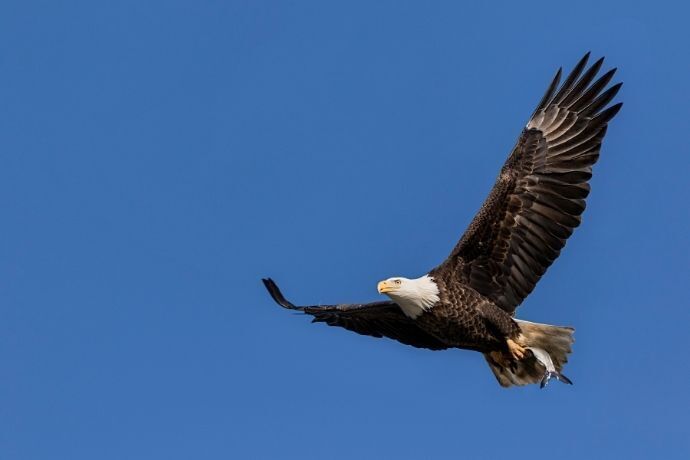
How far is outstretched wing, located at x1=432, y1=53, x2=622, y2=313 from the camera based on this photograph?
1193cm

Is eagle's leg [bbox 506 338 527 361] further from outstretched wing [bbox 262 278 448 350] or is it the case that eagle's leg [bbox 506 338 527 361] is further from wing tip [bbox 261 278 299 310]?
wing tip [bbox 261 278 299 310]

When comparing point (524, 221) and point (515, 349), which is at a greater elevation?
point (524, 221)

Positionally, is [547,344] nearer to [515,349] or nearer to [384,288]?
[515,349]

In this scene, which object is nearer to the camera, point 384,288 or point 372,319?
point 384,288

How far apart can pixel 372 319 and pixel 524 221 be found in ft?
7.44

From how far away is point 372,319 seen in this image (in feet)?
42.9

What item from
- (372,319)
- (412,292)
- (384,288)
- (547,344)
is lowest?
(547,344)

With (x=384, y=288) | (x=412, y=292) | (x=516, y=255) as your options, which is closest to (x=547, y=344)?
(x=516, y=255)

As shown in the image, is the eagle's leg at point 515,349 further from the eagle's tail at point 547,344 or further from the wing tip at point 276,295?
the wing tip at point 276,295

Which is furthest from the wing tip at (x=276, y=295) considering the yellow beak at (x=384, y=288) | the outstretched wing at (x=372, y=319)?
the yellow beak at (x=384, y=288)

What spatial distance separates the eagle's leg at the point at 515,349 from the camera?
11977 mm

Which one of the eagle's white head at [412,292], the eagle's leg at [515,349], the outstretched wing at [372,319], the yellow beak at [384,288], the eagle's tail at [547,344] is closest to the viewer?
the eagle's white head at [412,292]

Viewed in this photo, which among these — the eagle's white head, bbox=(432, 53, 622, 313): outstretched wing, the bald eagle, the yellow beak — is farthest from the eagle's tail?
the yellow beak

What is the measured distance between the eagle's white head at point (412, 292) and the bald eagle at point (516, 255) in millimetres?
11
